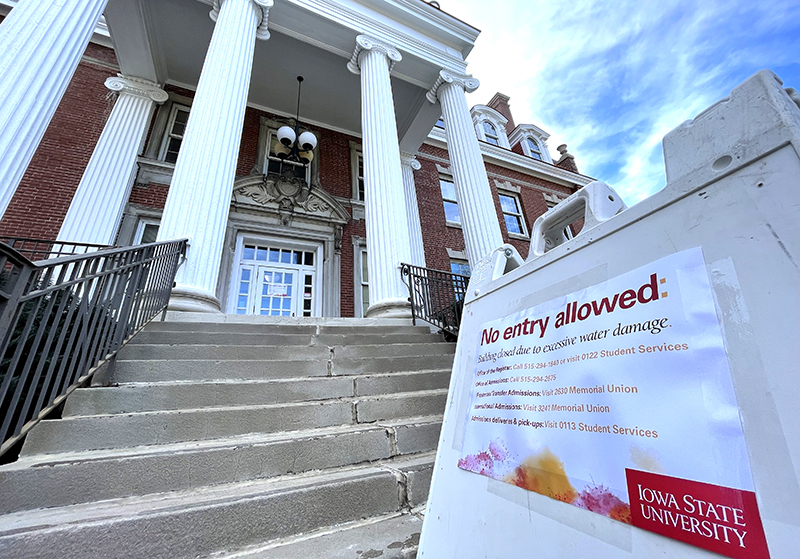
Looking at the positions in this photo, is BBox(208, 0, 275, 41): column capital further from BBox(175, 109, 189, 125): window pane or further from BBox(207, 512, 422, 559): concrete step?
BBox(207, 512, 422, 559): concrete step

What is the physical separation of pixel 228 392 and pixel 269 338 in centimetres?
112

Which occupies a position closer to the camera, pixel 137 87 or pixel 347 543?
pixel 347 543

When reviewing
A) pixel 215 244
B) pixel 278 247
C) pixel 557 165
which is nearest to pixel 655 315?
pixel 215 244

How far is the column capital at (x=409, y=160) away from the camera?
10341 mm

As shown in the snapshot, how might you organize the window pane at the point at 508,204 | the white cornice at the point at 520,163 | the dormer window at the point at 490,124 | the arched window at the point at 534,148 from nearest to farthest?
the white cornice at the point at 520,163 → the window pane at the point at 508,204 → the dormer window at the point at 490,124 → the arched window at the point at 534,148

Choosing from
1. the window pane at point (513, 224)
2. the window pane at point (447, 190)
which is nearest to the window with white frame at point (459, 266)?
the window pane at point (447, 190)

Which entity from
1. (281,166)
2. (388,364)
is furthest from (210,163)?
(281,166)

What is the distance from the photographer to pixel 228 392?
2.41 meters

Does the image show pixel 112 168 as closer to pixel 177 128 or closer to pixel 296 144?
pixel 177 128

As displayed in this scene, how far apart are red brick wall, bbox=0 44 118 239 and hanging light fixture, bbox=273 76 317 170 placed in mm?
3955

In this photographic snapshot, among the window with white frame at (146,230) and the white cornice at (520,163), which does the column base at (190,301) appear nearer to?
the window with white frame at (146,230)

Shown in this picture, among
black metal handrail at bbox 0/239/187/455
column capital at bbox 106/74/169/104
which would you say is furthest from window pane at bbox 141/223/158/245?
black metal handrail at bbox 0/239/187/455

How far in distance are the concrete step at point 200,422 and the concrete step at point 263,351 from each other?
793 mm

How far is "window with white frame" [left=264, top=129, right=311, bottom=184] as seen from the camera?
8.92 meters
